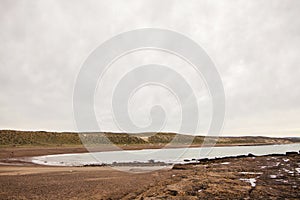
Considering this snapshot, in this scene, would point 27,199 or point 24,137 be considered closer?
point 27,199

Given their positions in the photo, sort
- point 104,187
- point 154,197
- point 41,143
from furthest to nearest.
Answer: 1. point 41,143
2. point 104,187
3. point 154,197

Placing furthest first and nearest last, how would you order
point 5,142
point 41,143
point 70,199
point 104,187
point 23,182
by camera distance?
1. point 41,143
2. point 5,142
3. point 23,182
4. point 104,187
5. point 70,199

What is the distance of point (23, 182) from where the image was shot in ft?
72.6

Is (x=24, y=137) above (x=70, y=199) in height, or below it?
above

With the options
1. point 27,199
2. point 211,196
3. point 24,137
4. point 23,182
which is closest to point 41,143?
point 24,137

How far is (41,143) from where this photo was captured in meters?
85.5

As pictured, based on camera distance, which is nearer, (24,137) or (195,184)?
(195,184)

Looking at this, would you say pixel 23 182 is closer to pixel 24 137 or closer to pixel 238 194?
pixel 238 194

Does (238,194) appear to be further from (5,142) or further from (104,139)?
(104,139)

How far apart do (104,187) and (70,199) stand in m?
4.01

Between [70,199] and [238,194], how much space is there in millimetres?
9688

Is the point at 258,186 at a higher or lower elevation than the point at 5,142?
lower

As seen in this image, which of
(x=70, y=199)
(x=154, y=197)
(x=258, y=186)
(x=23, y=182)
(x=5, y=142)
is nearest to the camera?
(x=154, y=197)

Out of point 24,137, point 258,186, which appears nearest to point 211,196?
point 258,186
